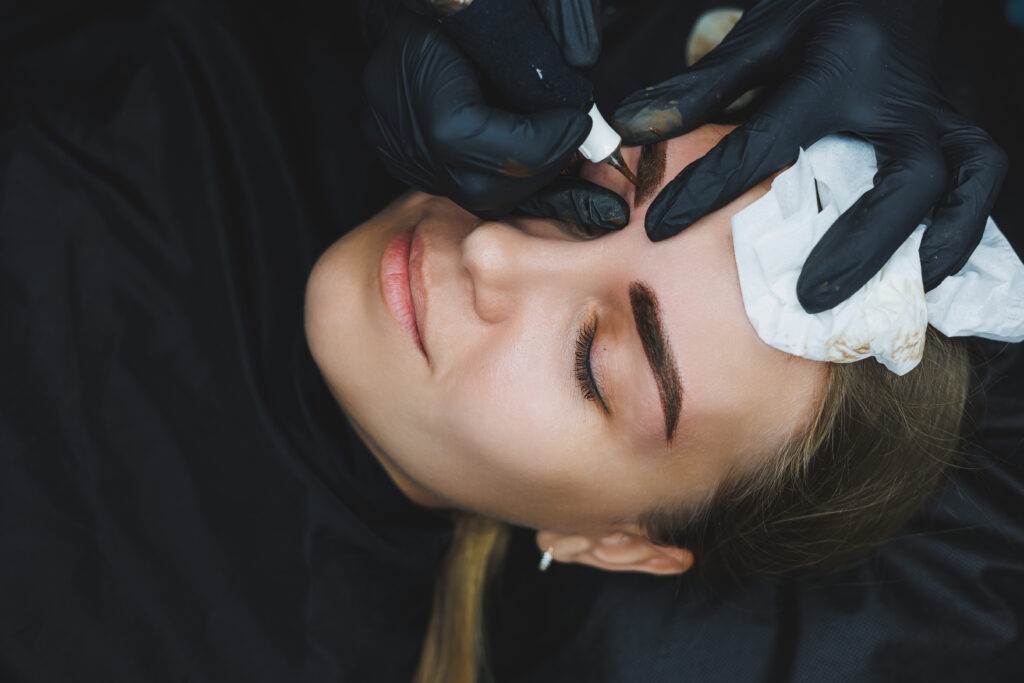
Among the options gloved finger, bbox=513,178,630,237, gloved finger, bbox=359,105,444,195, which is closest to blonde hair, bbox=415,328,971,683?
gloved finger, bbox=513,178,630,237

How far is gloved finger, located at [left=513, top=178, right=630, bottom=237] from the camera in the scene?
1.15 m

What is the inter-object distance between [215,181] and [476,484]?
0.81 m

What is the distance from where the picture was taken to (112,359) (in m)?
1.52

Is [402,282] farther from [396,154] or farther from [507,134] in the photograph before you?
[507,134]

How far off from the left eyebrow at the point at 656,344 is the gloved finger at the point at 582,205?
100 mm

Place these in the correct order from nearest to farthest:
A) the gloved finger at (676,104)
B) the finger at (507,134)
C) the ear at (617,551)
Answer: the finger at (507,134)
the gloved finger at (676,104)
the ear at (617,551)

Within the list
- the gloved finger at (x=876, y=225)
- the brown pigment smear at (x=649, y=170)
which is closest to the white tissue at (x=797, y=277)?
the gloved finger at (x=876, y=225)

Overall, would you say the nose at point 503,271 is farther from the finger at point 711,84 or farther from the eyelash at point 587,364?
the finger at point 711,84

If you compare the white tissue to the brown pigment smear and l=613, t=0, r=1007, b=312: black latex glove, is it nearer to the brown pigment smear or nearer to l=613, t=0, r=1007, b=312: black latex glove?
l=613, t=0, r=1007, b=312: black latex glove

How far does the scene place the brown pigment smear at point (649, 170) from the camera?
1.17m

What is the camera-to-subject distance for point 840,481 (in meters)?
1.35

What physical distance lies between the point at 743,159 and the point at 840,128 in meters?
0.17

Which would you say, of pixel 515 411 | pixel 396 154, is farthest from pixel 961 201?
pixel 396 154

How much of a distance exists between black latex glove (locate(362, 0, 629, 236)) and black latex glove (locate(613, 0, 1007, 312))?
0.11 m
